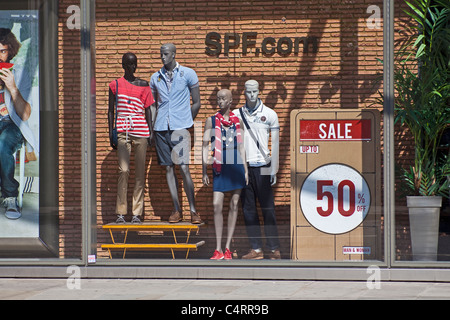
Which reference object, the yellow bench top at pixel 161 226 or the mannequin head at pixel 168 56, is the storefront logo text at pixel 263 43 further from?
the yellow bench top at pixel 161 226

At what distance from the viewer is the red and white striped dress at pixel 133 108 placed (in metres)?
10.8

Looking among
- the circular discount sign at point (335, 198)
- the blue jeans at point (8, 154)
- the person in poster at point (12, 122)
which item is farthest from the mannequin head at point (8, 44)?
the circular discount sign at point (335, 198)

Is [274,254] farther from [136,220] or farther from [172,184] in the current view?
[136,220]

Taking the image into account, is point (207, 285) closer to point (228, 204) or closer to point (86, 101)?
point (228, 204)

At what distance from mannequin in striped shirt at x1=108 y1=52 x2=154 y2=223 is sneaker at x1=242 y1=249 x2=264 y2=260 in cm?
136

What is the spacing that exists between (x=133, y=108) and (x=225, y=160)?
4.17ft

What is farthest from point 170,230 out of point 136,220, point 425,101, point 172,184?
point 425,101

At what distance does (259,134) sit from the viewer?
35.3 ft

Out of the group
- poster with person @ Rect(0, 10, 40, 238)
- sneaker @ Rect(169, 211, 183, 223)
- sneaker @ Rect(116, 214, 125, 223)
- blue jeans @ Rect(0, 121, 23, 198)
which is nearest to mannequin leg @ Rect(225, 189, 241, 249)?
sneaker @ Rect(169, 211, 183, 223)

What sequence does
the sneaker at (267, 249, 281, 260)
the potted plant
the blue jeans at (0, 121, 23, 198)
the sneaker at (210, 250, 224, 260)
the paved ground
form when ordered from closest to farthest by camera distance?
the paved ground
the potted plant
the sneaker at (267, 249, 281, 260)
the sneaker at (210, 250, 224, 260)
the blue jeans at (0, 121, 23, 198)

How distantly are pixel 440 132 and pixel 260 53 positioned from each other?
91.3 inches

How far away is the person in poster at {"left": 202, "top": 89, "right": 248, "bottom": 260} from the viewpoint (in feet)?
35.3

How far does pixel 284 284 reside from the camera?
33.2ft

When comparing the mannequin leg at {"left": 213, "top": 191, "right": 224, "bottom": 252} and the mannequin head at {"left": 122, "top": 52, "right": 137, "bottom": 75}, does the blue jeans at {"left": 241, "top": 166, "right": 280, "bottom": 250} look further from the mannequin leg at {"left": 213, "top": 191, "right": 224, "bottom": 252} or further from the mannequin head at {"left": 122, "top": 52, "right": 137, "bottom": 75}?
the mannequin head at {"left": 122, "top": 52, "right": 137, "bottom": 75}
